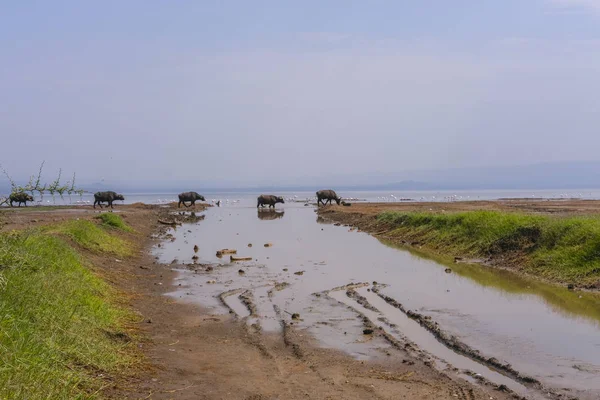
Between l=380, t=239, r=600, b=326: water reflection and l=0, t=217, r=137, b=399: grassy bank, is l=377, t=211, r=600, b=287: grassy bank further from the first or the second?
l=0, t=217, r=137, b=399: grassy bank

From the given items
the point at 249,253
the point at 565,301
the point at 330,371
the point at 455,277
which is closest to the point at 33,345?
the point at 330,371

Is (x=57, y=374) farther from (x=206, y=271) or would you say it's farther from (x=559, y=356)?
(x=206, y=271)

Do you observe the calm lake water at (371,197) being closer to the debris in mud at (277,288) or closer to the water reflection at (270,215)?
the water reflection at (270,215)

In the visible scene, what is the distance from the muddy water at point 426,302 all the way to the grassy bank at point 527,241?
0.98m

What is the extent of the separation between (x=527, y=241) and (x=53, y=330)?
47.2 ft

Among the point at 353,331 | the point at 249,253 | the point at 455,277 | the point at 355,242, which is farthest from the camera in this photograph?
the point at 355,242

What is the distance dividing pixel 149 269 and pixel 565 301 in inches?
431

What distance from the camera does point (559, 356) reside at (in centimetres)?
827

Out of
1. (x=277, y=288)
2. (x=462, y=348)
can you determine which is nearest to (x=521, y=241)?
(x=277, y=288)

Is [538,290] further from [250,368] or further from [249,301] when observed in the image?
[250,368]

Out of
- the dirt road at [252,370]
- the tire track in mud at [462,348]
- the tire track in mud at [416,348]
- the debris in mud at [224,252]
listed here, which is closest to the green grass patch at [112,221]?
the debris in mud at [224,252]

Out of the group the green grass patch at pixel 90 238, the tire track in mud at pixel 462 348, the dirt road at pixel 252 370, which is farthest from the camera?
the green grass patch at pixel 90 238

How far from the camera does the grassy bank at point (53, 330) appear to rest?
512 cm

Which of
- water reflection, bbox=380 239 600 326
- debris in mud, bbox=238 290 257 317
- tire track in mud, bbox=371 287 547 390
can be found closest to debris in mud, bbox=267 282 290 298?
debris in mud, bbox=238 290 257 317
